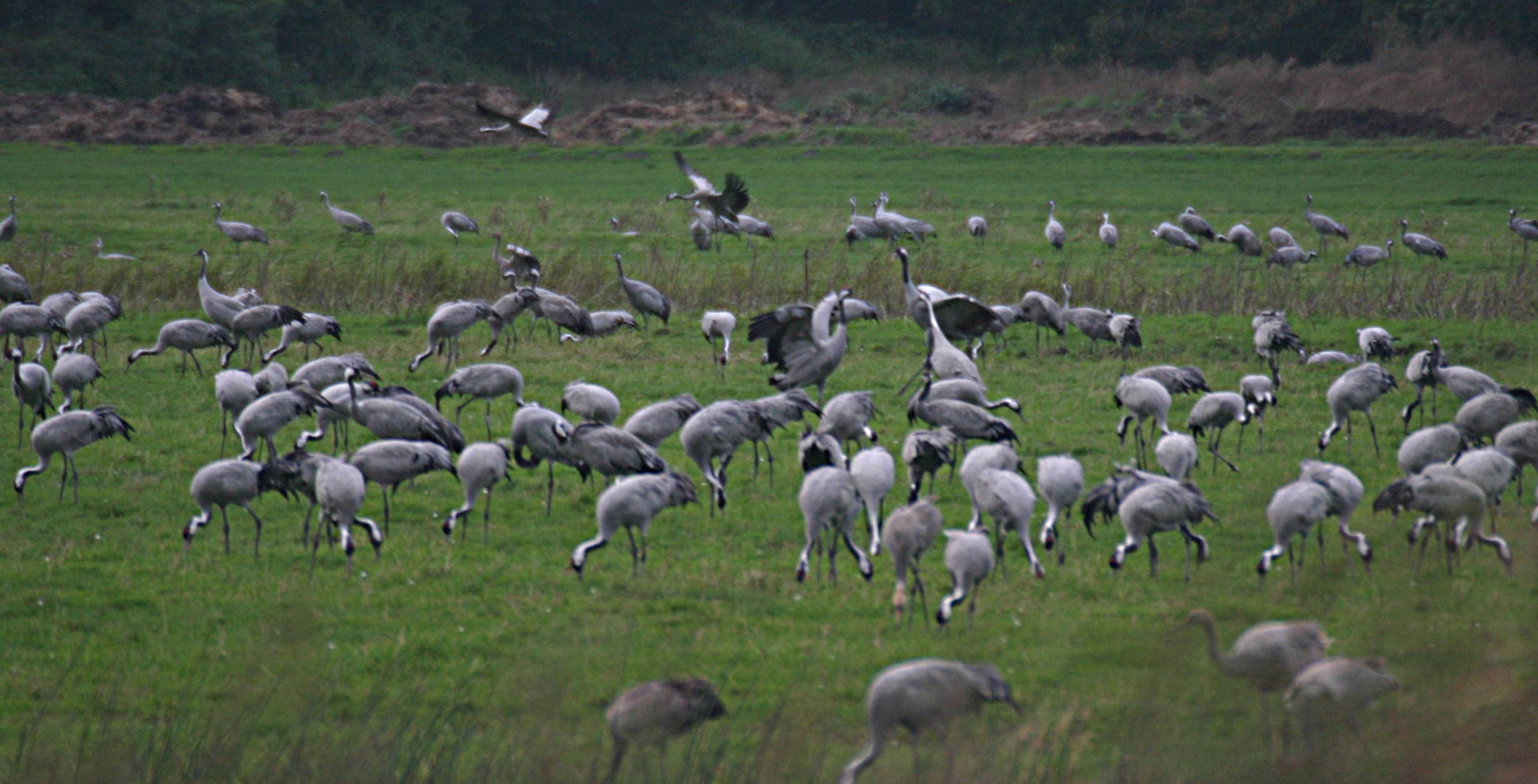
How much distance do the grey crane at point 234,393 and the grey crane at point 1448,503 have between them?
Answer: 7539mm

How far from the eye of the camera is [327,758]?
11.1ft

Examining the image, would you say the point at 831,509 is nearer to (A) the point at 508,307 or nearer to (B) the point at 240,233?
(A) the point at 508,307

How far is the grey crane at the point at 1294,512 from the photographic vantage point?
6.77 m

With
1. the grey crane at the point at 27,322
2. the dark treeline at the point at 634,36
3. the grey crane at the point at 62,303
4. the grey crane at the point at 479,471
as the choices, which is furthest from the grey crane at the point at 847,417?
the dark treeline at the point at 634,36

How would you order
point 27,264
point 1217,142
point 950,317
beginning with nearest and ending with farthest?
point 950,317 < point 27,264 < point 1217,142

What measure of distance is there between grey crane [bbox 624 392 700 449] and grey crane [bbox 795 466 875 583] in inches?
82.6

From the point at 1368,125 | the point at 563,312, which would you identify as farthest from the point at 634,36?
the point at 563,312

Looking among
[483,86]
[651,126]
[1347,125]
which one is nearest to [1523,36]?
[1347,125]

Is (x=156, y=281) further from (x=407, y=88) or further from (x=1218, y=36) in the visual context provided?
(x=1218, y=36)

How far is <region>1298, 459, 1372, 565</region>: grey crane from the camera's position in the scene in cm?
705

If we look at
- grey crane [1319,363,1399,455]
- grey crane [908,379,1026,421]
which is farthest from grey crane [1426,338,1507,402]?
grey crane [908,379,1026,421]

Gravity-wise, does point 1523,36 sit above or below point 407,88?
Result: above

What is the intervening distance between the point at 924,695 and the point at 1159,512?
9.99 feet

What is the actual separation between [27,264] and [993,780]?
18.1 m
